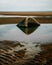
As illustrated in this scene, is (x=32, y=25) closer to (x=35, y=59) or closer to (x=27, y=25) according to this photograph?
(x=27, y=25)

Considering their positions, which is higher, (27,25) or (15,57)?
(27,25)

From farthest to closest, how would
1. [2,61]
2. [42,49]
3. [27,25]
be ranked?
1. [27,25]
2. [42,49]
3. [2,61]

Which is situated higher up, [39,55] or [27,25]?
[27,25]

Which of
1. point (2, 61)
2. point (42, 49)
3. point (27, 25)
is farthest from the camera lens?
point (27, 25)

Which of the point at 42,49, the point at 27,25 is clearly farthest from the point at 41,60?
the point at 27,25

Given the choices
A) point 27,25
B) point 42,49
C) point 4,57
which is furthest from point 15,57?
point 27,25

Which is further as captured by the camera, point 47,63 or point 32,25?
point 32,25

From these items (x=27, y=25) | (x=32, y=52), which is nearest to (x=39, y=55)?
(x=32, y=52)

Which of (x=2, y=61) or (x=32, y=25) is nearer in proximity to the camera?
(x=2, y=61)

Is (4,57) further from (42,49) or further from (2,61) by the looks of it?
(42,49)
